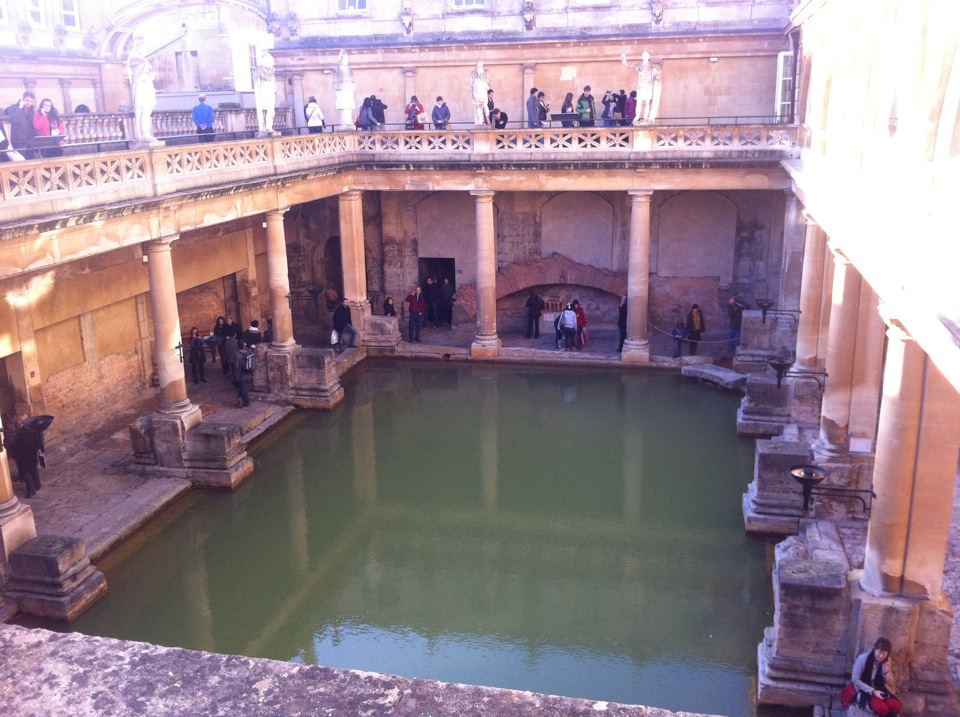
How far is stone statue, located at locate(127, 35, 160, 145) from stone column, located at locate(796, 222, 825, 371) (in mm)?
11078

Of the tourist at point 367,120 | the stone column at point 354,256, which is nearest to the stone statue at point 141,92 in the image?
the stone column at point 354,256

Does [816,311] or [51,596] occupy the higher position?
[816,311]

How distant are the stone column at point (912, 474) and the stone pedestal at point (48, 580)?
9.03m

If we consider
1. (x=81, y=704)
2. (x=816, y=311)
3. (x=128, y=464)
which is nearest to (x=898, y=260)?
(x=81, y=704)

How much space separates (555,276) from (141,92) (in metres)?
13.6

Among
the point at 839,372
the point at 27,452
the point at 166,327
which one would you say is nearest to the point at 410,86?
the point at 166,327

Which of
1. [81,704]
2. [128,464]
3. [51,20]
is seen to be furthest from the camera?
[51,20]

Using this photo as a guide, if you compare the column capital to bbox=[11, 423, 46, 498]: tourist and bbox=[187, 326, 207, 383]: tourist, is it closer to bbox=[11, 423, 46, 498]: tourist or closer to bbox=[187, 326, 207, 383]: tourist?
bbox=[11, 423, 46, 498]: tourist

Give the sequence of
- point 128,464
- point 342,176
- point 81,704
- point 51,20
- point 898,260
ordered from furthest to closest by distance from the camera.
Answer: point 51,20, point 342,176, point 128,464, point 898,260, point 81,704

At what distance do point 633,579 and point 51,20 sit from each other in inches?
981

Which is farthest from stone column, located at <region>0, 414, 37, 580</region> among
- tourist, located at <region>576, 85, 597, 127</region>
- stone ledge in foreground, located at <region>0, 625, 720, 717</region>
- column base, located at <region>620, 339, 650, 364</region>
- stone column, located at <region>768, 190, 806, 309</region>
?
stone column, located at <region>768, 190, 806, 309</region>

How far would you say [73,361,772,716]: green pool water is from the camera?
1023 centimetres

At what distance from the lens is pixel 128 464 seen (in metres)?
15.1

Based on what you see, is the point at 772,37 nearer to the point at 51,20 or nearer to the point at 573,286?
the point at 573,286
